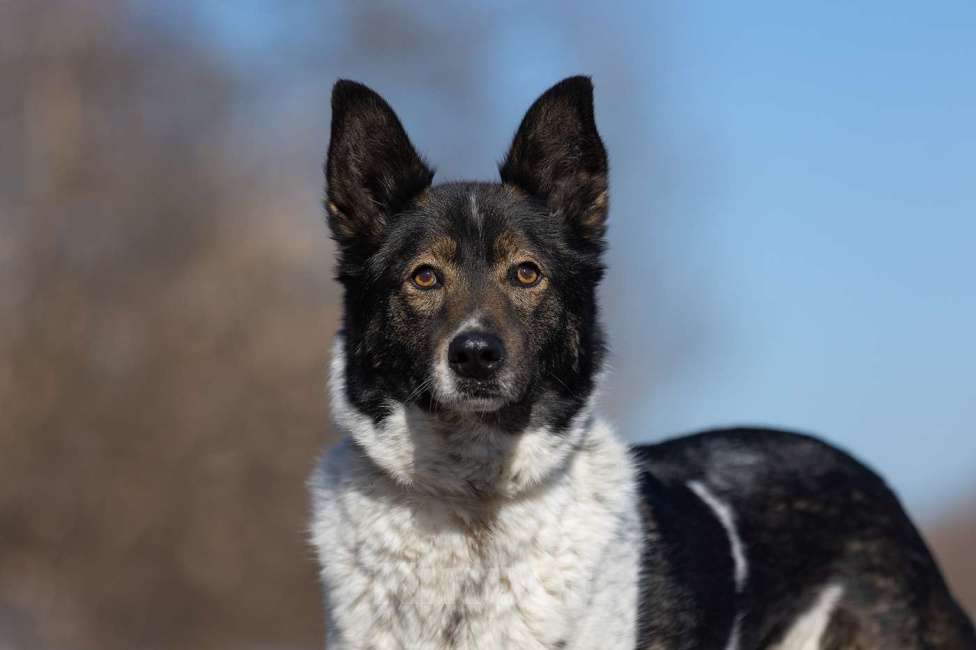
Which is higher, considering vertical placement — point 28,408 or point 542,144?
point 542,144

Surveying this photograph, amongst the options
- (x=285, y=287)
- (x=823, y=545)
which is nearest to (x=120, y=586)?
(x=285, y=287)

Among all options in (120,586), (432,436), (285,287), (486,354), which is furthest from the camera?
(285,287)

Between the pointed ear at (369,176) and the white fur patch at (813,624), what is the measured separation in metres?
2.34

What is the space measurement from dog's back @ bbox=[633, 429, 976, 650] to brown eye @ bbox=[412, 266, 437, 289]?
1.13 m

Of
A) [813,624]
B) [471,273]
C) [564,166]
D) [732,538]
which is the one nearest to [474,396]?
[471,273]

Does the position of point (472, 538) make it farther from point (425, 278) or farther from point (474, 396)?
point (425, 278)

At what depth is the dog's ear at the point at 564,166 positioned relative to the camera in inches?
185

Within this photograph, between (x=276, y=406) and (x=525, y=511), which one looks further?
(x=276, y=406)

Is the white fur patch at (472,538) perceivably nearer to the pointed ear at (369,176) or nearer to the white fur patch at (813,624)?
the pointed ear at (369,176)

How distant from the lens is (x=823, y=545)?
17.0 ft

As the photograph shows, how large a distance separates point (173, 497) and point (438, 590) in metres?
11.1

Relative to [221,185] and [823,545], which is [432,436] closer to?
[823,545]

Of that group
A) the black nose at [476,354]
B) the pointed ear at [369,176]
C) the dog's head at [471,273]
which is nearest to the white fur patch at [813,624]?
the dog's head at [471,273]

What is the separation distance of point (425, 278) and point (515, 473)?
0.78 meters
